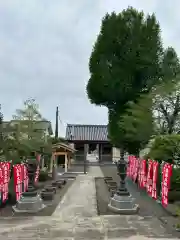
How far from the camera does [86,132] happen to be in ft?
168

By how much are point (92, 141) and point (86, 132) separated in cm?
317

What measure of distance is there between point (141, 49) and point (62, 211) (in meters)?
20.2

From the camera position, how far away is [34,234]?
9023 mm

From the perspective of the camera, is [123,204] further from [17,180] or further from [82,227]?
[17,180]

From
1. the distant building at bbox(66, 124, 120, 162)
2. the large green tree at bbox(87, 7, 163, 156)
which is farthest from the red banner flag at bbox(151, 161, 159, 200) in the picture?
the distant building at bbox(66, 124, 120, 162)

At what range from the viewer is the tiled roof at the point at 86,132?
48969 millimetres

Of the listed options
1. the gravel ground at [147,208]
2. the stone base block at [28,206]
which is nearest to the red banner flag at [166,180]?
the gravel ground at [147,208]

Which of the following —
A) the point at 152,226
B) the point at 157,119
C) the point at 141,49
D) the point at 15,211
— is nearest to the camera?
the point at 152,226

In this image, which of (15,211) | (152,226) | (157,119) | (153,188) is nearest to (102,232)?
(152,226)

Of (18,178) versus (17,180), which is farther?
(18,178)

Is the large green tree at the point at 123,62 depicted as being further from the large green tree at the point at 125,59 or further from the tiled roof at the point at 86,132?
the tiled roof at the point at 86,132

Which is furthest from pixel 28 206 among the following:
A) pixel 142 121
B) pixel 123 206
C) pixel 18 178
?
pixel 142 121

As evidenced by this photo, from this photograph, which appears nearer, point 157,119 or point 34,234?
point 34,234

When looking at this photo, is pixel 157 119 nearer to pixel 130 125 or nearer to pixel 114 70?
pixel 130 125
